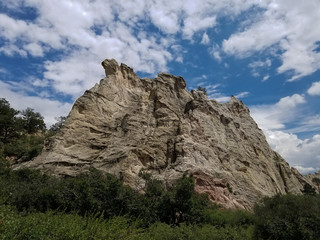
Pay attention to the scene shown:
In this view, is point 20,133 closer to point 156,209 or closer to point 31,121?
point 31,121

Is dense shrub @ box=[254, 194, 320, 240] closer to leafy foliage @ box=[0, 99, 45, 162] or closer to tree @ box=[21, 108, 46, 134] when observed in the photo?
leafy foliage @ box=[0, 99, 45, 162]

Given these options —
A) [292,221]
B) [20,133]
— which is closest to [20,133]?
[20,133]

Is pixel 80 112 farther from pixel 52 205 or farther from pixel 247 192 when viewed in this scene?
pixel 247 192

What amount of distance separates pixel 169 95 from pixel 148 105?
168 inches

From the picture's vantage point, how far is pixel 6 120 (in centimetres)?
4219

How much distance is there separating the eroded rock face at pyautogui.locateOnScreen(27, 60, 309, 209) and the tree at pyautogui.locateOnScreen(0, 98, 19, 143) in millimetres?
12212

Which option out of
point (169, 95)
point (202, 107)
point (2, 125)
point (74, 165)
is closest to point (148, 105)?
point (169, 95)

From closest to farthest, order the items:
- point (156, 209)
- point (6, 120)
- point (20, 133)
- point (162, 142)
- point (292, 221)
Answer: point (292, 221) → point (156, 209) → point (162, 142) → point (6, 120) → point (20, 133)

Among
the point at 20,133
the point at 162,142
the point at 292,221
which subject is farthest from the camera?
the point at 20,133

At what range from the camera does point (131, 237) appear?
983cm

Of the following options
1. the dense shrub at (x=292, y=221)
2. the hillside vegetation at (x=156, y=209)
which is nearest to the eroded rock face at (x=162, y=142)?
the hillside vegetation at (x=156, y=209)

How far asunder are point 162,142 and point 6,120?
2446cm

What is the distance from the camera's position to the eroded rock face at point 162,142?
107ft

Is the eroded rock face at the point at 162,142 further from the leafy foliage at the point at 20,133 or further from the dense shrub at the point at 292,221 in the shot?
the dense shrub at the point at 292,221
